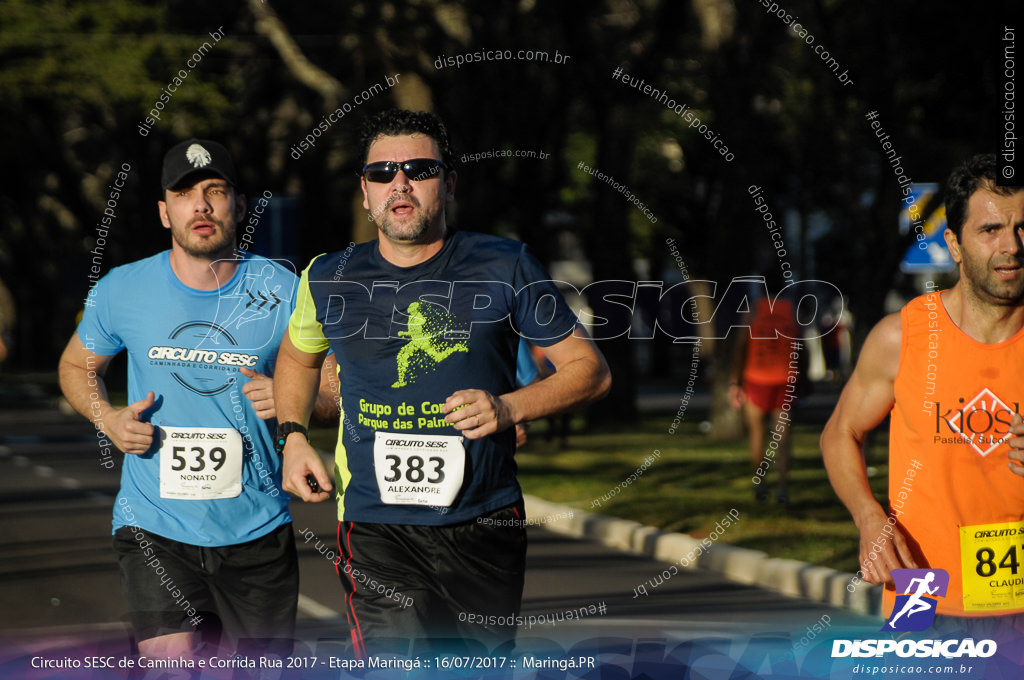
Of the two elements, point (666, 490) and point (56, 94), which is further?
point (56, 94)

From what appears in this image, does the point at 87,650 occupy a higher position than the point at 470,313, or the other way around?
the point at 470,313

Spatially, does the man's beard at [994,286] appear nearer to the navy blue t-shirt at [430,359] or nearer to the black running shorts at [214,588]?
the navy blue t-shirt at [430,359]

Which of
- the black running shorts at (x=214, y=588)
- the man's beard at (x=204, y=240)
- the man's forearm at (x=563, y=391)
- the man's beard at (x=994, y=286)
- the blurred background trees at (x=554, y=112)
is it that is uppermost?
the blurred background trees at (x=554, y=112)

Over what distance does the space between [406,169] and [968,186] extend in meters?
1.57

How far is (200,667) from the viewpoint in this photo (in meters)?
4.99

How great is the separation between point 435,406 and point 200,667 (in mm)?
1250

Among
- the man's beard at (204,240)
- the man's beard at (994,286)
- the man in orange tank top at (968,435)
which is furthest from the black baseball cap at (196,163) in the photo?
the man's beard at (994,286)


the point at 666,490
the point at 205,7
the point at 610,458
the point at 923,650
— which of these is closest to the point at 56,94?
the point at 205,7

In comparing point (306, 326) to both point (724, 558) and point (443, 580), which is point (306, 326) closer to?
point (443, 580)

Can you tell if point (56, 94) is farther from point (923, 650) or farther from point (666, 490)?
point (923, 650)

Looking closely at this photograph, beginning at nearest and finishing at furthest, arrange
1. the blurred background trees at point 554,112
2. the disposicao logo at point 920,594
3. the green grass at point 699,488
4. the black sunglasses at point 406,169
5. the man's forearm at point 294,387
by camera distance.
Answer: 1. the disposicao logo at point 920,594
2. the black sunglasses at point 406,169
3. the man's forearm at point 294,387
4. the green grass at point 699,488
5. the blurred background trees at point 554,112

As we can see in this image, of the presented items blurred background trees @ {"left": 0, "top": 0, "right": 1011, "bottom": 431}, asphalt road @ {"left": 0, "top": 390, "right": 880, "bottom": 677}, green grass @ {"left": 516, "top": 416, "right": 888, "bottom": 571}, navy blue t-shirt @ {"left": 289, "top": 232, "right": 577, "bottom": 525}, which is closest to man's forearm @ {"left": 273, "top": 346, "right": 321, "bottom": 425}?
navy blue t-shirt @ {"left": 289, "top": 232, "right": 577, "bottom": 525}

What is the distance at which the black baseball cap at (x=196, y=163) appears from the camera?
17.4ft

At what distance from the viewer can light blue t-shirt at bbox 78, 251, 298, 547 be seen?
5141 millimetres
